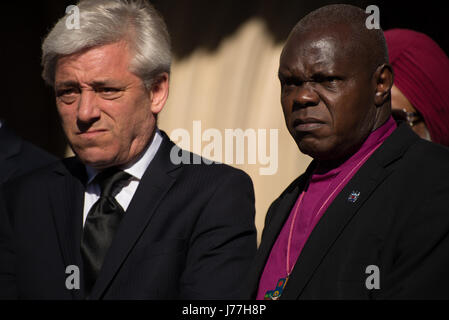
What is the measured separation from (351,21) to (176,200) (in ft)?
2.99

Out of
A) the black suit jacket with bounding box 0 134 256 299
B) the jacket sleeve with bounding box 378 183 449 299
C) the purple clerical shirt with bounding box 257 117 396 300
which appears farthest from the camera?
the black suit jacket with bounding box 0 134 256 299

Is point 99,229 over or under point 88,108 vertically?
under

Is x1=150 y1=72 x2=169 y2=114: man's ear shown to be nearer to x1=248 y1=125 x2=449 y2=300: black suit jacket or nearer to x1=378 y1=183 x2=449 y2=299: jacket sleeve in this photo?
x1=248 y1=125 x2=449 y2=300: black suit jacket

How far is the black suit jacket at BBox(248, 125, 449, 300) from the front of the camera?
1785 mm

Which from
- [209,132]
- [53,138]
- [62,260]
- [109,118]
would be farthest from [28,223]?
[53,138]

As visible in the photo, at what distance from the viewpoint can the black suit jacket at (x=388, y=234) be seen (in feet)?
5.86

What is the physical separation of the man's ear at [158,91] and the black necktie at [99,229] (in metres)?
0.32

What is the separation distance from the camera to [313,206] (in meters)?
2.24

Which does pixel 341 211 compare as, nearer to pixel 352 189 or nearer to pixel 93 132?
pixel 352 189

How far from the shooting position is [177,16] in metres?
4.96

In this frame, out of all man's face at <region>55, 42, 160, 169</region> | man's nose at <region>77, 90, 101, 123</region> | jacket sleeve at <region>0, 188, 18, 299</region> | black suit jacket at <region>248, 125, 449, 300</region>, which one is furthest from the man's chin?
black suit jacket at <region>248, 125, 449, 300</region>

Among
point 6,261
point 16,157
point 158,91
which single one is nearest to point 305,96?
point 158,91

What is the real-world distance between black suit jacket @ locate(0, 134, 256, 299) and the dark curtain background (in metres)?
0.90

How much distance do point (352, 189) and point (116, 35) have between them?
3.55 feet
